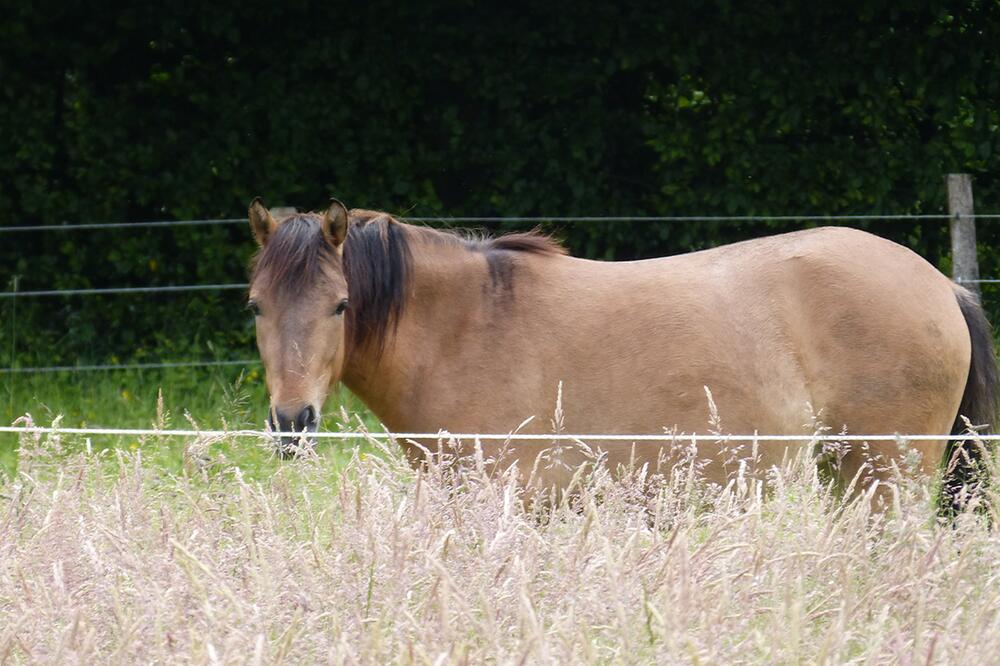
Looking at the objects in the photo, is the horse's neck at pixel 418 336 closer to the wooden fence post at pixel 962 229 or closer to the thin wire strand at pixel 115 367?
the thin wire strand at pixel 115 367

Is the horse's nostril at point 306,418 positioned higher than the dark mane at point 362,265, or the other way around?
the dark mane at point 362,265

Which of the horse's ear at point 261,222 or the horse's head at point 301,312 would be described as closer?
the horse's head at point 301,312

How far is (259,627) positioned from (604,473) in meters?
1.02

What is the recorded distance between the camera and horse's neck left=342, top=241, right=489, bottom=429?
455 cm

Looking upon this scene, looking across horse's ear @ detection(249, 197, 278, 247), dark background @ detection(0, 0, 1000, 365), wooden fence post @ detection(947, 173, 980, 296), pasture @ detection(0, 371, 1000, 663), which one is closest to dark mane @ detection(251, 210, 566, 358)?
horse's ear @ detection(249, 197, 278, 247)

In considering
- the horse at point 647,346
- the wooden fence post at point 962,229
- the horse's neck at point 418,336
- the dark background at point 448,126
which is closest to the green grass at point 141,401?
the dark background at point 448,126

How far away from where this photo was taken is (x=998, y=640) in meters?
2.42

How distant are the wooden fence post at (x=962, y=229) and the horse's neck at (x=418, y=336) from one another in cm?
379

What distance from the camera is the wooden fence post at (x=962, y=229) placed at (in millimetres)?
7297

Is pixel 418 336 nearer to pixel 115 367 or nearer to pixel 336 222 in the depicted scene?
pixel 336 222

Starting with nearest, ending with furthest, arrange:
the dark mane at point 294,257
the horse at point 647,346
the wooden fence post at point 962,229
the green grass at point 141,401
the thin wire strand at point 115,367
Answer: the dark mane at point 294,257 < the horse at point 647,346 < the green grass at point 141,401 < the wooden fence post at point 962,229 < the thin wire strand at point 115,367

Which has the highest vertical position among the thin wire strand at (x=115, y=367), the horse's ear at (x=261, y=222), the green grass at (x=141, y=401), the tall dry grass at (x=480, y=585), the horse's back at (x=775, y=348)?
the horse's ear at (x=261, y=222)

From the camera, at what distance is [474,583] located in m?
2.76

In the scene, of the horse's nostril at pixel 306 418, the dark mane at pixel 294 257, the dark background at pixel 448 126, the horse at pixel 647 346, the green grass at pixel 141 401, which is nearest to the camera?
the horse's nostril at pixel 306 418
